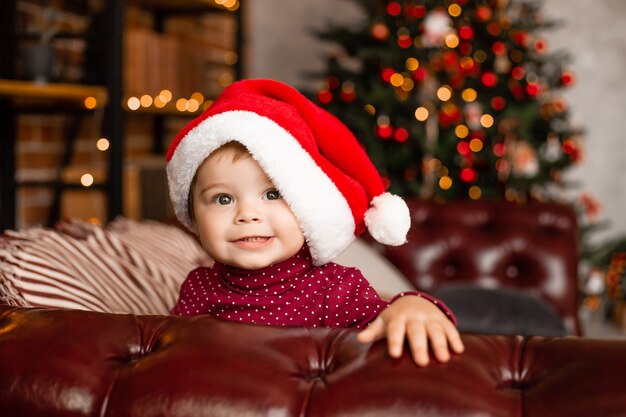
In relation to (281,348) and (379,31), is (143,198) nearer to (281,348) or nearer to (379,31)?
(379,31)

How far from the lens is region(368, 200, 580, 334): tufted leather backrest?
2.48m

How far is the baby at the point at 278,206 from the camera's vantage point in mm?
1129

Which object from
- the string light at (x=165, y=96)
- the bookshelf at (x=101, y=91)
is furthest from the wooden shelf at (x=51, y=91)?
the string light at (x=165, y=96)

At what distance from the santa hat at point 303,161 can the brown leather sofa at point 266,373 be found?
1.08 feet

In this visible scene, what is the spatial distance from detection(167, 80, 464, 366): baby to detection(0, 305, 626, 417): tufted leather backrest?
0.31m

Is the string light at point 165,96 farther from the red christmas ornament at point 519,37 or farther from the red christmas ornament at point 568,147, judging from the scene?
the red christmas ornament at point 568,147

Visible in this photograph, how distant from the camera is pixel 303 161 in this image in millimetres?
Result: 1155

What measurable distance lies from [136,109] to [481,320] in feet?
5.62

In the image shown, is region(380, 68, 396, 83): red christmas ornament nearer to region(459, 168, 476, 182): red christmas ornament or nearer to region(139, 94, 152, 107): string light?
region(459, 168, 476, 182): red christmas ornament

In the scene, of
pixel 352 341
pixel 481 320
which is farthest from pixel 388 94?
pixel 352 341

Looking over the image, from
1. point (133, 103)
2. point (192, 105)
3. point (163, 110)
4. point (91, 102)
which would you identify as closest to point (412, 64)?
point (192, 105)

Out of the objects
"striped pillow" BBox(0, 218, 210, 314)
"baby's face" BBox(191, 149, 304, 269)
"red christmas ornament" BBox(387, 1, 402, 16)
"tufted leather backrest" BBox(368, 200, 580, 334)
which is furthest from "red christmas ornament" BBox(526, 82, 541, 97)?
"baby's face" BBox(191, 149, 304, 269)

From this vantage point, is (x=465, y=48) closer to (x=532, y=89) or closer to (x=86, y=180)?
(x=532, y=89)

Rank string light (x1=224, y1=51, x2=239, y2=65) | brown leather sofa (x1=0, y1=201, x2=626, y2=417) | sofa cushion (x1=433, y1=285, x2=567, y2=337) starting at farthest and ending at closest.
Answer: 1. string light (x1=224, y1=51, x2=239, y2=65)
2. sofa cushion (x1=433, y1=285, x2=567, y2=337)
3. brown leather sofa (x1=0, y1=201, x2=626, y2=417)
